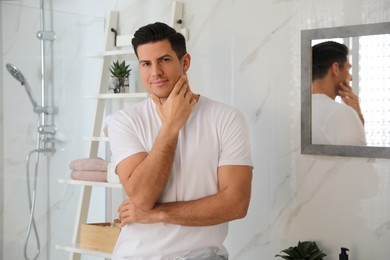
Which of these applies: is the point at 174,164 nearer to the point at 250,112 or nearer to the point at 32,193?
the point at 250,112

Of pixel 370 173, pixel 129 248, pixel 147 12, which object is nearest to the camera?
pixel 129 248

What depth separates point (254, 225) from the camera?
9.52 feet

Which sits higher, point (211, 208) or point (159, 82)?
point (159, 82)

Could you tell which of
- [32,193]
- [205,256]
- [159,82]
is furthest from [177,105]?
[32,193]

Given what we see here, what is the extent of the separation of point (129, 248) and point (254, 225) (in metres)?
1.09

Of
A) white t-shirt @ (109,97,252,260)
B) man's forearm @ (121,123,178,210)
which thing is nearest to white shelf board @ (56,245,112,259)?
white t-shirt @ (109,97,252,260)

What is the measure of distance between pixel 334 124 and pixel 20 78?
1625 millimetres

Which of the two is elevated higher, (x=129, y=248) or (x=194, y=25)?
(x=194, y=25)

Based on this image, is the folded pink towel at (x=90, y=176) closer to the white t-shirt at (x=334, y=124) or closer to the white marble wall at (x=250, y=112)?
the white marble wall at (x=250, y=112)

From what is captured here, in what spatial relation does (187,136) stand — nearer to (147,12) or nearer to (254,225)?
(254,225)

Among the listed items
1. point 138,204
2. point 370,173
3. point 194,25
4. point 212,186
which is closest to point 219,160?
point 212,186

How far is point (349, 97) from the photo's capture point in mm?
2553

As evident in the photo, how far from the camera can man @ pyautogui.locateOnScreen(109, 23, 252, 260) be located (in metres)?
1.89

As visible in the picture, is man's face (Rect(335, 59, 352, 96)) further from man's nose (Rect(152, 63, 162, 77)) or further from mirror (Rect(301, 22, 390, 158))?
man's nose (Rect(152, 63, 162, 77))
